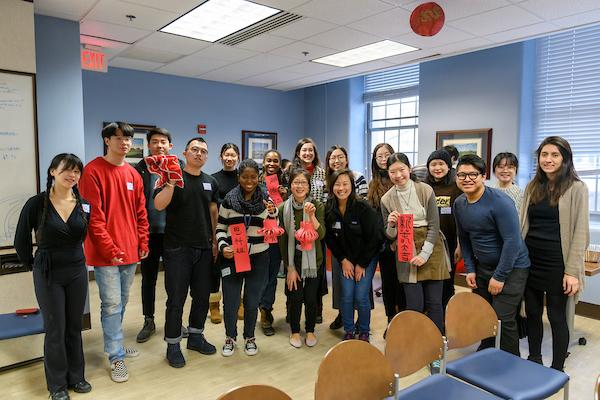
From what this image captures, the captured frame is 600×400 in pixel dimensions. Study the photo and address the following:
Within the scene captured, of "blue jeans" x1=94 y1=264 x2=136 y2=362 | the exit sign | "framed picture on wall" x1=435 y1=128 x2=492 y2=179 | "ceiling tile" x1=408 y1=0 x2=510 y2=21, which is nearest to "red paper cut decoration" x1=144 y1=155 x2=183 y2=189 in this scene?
"blue jeans" x1=94 y1=264 x2=136 y2=362

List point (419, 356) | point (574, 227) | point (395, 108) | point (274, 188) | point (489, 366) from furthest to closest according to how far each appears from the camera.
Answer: point (395, 108) → point (274, 188) → point (574, 227) → point (489, 366) → point (419, 356)

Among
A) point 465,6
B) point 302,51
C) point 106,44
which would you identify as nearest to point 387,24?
point 465,6

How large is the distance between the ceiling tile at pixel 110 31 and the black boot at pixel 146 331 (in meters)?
2.44

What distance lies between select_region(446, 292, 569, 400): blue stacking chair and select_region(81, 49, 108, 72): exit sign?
3.87m

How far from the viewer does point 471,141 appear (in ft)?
16.5

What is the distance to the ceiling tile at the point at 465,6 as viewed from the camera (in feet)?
10.1

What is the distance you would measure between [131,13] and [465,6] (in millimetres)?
2553

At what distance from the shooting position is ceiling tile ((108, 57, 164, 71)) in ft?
16.1

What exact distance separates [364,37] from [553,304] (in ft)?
8.90

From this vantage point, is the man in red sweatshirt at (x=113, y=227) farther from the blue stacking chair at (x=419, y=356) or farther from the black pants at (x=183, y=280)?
the blue stacking chair at (x=419, y=356)

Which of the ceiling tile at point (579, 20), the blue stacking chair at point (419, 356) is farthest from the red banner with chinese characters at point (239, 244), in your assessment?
the ceiling tile at point (579, 20)

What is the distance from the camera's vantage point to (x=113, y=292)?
257 centimetres

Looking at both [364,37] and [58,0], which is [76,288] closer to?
[58,0]

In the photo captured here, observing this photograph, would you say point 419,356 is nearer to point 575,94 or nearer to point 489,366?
point 489,366
